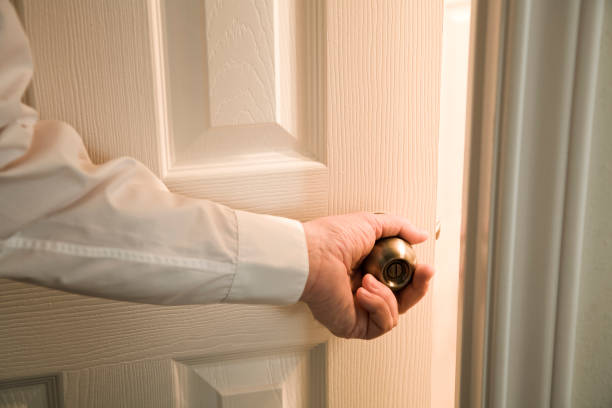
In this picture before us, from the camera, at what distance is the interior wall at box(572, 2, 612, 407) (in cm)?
52

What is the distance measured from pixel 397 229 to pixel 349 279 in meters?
0.08

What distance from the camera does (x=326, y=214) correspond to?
644 mm

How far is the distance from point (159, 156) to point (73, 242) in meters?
0.15

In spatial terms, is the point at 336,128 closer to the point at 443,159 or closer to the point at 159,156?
the point at 159,156

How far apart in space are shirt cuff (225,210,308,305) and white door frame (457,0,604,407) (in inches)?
7.1

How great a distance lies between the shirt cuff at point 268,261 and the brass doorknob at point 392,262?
9 centimetres

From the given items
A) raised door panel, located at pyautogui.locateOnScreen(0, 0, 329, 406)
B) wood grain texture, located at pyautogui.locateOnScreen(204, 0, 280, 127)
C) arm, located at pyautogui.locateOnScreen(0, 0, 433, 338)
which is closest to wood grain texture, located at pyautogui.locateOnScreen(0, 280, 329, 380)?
raised door panel, located at pyautogui.locateOnScreen(0, 0, 329, 406)

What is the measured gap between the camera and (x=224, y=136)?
0.61 metres

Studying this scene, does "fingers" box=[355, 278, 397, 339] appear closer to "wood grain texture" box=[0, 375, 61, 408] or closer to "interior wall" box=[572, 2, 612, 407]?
"interior wall" box=[572, 2, 612, 407]

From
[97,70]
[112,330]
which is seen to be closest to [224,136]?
[97,70]

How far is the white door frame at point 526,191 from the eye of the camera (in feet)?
1.62

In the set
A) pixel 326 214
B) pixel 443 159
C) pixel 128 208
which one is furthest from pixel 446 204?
pixel 128 208

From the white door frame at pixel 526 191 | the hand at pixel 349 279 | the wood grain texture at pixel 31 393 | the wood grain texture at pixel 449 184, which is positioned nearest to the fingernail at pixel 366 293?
the hand at pixel 349 279

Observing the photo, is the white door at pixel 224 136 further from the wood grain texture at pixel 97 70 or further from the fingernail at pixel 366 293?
the fingernail at pixel 366 293
